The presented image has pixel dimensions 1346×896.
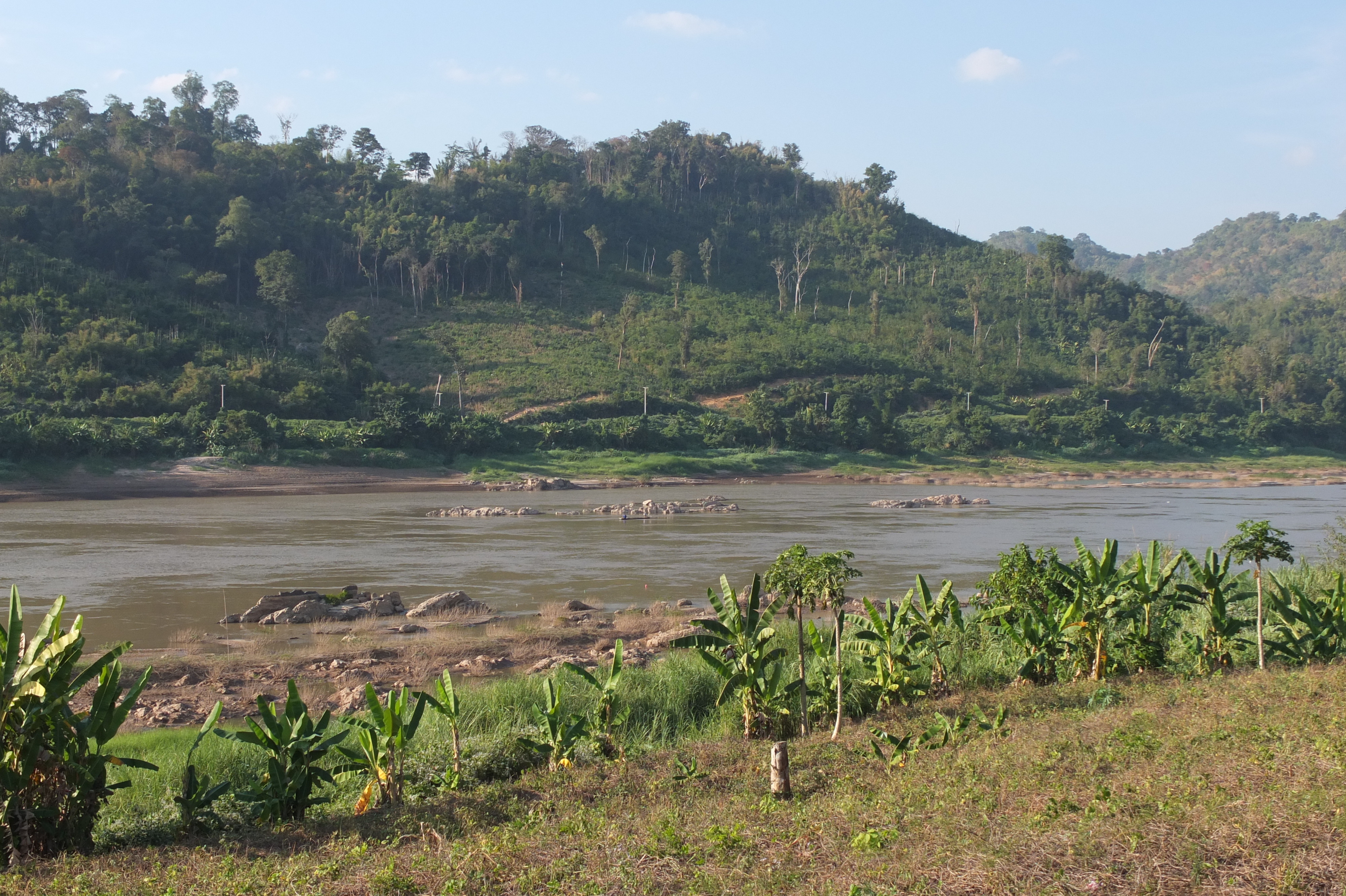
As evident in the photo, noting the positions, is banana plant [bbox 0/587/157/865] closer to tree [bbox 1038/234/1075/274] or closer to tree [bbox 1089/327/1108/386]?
tree [bbox 1089/327/1108/386]

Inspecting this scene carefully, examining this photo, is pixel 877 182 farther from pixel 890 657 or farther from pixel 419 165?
pixel 890 657

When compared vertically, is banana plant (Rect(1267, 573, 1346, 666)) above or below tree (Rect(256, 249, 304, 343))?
below

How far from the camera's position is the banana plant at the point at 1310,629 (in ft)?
35.2

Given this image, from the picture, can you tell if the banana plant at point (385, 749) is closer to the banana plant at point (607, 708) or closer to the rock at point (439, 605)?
the banana plant at point (607, 708)

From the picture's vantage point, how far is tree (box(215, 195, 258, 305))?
92562 millimetres

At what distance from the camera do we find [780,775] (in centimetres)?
711

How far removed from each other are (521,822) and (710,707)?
4537 mm

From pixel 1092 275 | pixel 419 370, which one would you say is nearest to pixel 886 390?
pixel 419 370

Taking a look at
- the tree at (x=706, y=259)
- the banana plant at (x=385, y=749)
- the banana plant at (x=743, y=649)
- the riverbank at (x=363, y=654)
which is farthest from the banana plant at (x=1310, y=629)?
the tree at (x=706, y=259)

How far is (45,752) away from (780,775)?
476cm

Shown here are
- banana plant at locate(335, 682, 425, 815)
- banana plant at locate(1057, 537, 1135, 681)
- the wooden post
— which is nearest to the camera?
the wooden post

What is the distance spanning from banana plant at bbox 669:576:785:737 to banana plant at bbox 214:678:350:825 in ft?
11.0

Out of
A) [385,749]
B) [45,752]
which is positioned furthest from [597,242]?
[45,752]

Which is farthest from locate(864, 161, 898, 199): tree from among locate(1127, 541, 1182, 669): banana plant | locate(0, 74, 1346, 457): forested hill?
locate(1127, 541, 1182, 669): banana plant
